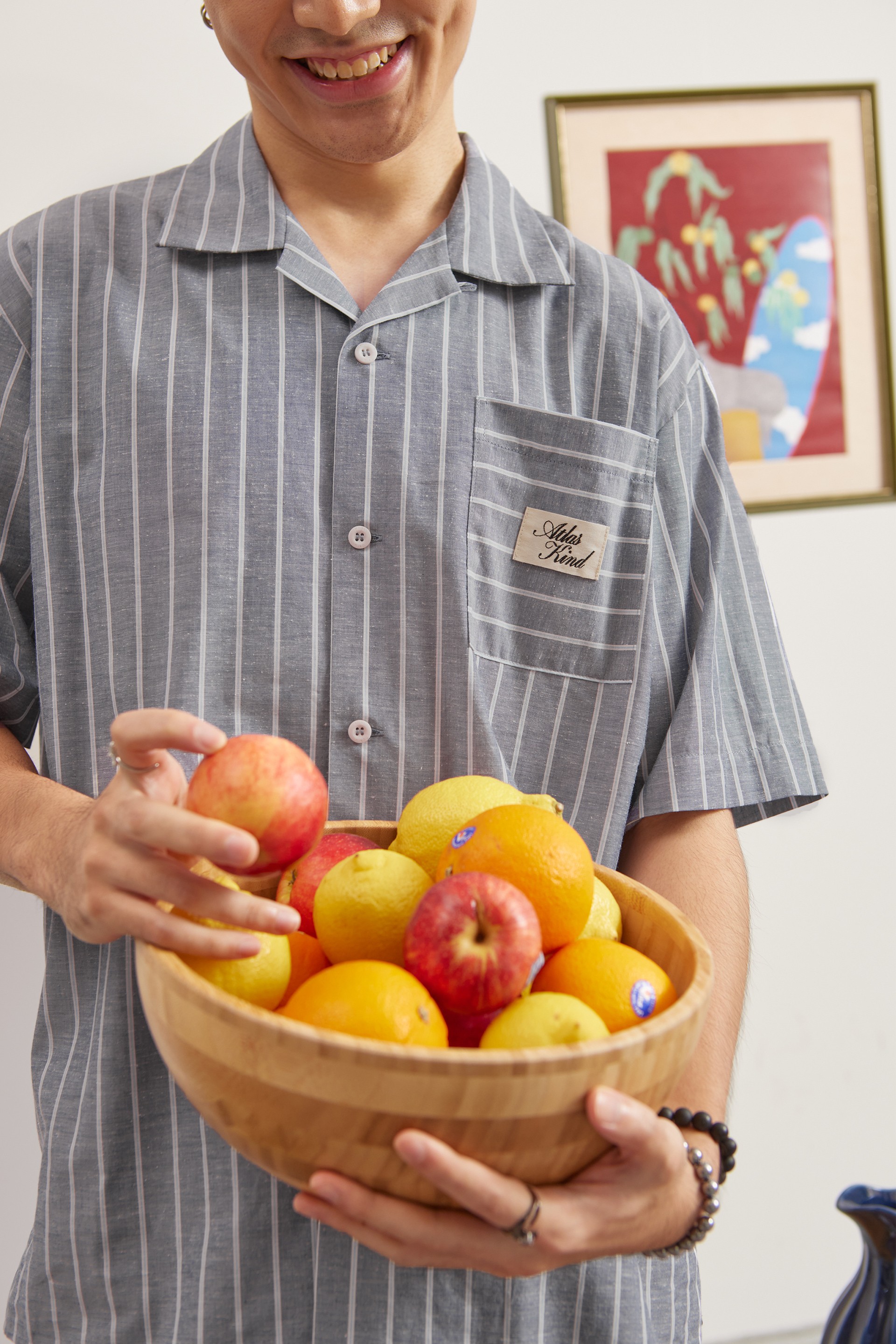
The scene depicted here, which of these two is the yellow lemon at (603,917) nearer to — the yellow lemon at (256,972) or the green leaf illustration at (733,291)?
the yellow lemon at (256,972)

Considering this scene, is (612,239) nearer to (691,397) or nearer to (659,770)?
(691,397)

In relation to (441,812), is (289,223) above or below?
above

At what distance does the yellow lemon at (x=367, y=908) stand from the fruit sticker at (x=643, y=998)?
0.47 feet

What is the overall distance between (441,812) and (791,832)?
4.11 ft

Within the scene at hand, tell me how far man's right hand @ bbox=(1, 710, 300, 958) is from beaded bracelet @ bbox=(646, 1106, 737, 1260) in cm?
33

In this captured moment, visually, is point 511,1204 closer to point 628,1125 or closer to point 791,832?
point 628,1125

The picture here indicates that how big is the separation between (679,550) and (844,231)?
1059mm

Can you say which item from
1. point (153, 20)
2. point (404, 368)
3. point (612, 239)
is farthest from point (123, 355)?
point (612, 239)

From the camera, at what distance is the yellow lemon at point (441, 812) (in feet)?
2.54

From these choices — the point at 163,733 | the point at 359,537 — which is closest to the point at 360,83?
the point at 359,537

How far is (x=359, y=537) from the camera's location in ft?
3.13

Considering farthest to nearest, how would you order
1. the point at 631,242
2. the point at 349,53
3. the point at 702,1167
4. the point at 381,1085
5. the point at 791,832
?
the point at 791,832, the point at 631,242, the point at 349,53, the point at 702,1167, the point at 381,1085

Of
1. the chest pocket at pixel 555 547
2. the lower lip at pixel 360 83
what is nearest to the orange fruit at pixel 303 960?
the chest pocket at pixel 555 547

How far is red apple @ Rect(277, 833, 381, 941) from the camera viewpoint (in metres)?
0.75
